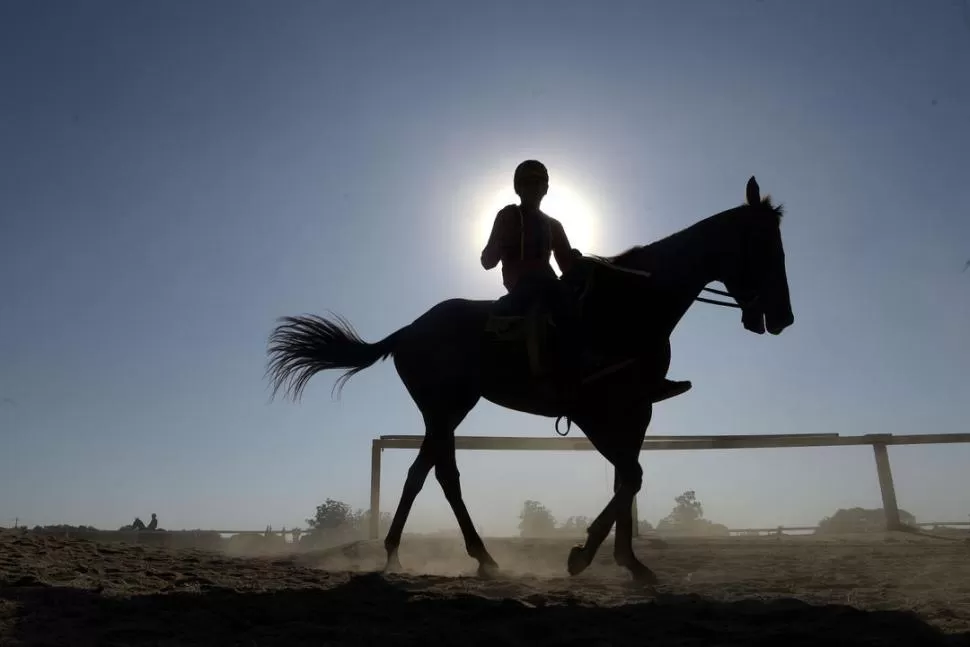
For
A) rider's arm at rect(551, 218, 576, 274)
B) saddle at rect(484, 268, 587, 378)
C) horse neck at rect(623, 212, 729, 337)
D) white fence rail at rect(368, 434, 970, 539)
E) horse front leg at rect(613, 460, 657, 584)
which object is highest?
rider's arm at rect(551, 218, 576, 274)

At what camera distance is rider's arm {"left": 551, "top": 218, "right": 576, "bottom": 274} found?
641 cm

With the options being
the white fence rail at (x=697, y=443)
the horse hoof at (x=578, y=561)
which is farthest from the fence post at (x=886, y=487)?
the horse hoof at (x=578, y=561)

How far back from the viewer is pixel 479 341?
6301 millimetres

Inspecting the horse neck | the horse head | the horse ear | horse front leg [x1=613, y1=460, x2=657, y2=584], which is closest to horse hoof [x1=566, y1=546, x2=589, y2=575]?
horse front leg [x1=613, y1=460, x2=657, y2=584]

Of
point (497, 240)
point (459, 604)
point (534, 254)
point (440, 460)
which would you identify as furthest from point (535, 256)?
point (459, 604)

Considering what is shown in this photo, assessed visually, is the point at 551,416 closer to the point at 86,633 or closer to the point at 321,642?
the point at 321,642

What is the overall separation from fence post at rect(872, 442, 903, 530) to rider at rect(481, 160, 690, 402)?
6710mm

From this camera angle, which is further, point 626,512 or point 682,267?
point 682,267

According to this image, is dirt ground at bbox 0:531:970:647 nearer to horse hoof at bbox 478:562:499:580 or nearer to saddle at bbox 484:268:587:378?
horse hoof at bbox 478:562:499:580

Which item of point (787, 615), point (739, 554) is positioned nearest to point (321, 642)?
point (787, 615)

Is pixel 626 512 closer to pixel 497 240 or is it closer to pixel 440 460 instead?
pixel 440 460

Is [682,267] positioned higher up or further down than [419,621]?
higher up

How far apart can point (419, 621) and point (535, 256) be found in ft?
11.3

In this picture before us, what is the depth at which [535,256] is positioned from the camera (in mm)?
6113
